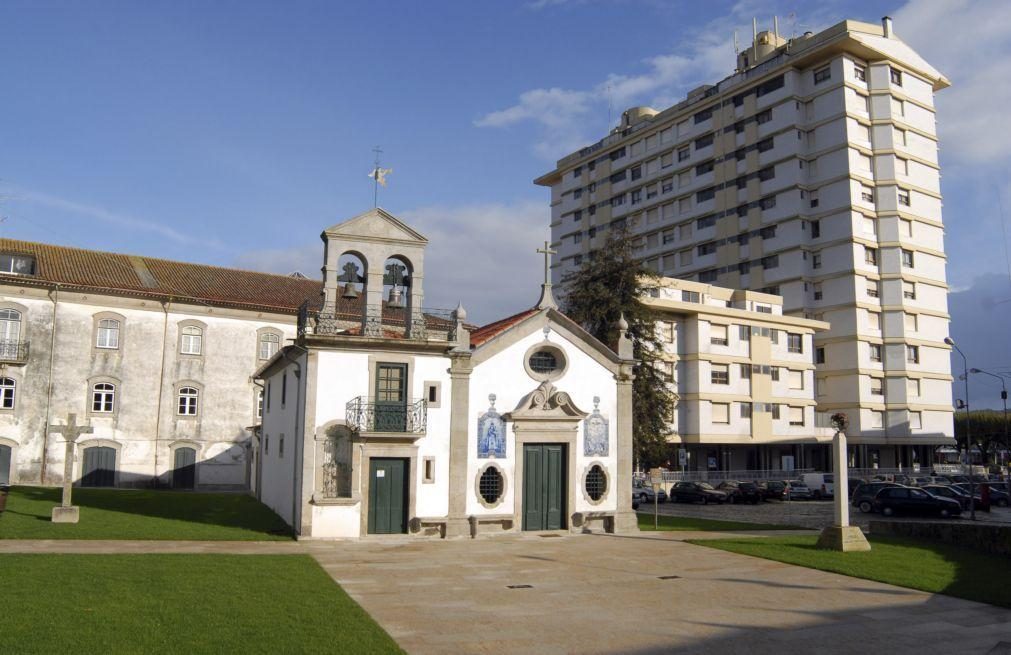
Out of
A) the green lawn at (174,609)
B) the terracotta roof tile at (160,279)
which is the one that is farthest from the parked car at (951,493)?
the terracotta roof tile at (160,279)

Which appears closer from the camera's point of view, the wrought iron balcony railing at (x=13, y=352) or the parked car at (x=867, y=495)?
the wrought iron balcony railing at (x=13, y=352)

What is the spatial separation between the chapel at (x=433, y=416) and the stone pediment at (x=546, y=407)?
0.12 ft

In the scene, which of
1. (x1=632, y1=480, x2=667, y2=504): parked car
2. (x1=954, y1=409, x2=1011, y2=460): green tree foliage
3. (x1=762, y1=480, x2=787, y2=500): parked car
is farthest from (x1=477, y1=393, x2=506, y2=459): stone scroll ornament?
(x1=954, y1=409, x2=1011, y2=460): green tree foliage

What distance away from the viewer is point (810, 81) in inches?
2842

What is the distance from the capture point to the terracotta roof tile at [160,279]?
132 feet

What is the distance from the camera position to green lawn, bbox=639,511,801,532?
29094 mm

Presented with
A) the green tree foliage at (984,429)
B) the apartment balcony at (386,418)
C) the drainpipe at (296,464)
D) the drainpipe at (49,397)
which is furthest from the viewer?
the green tree foliage at (984,429)

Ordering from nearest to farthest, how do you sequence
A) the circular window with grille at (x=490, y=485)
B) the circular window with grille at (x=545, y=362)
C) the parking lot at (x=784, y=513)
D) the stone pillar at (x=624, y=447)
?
the circular window with grille at (x=490, y=485)
the circular window with grille at (x=545, y=362)
the stone pillar at (x=624, y=447)
the parking lot at (x=784, y=513)

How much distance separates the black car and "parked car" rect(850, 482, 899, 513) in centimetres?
58

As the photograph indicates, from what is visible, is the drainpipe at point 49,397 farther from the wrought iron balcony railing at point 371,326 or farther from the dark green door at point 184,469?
the wrought iron balcony railing at point 371,326

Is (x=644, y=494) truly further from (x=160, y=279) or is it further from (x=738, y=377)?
(x=160, y=279)

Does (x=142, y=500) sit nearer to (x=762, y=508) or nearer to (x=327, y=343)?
(x=327, y=343)

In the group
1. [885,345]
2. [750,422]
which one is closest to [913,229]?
[885,345]

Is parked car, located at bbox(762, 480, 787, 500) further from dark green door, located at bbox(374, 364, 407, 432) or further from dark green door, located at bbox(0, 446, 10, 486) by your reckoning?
dark green door, located at bbox(0, 446, 10, 486)
